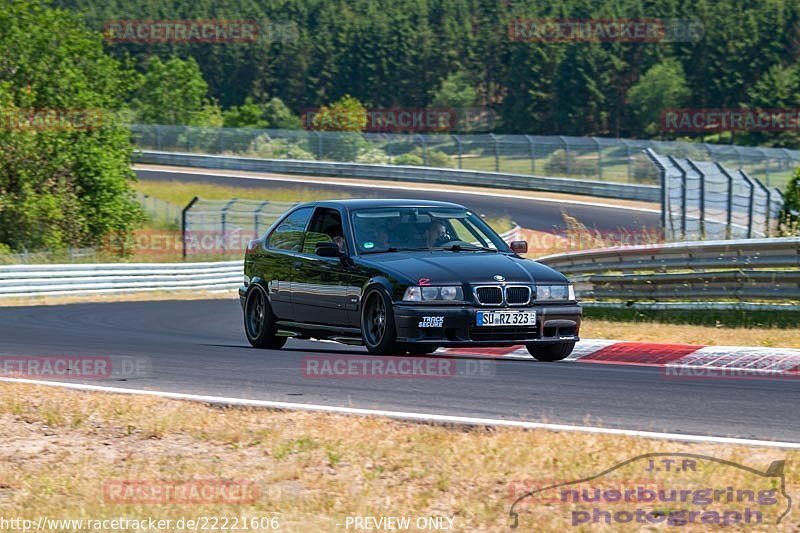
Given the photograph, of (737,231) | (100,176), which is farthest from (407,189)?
(737,231)

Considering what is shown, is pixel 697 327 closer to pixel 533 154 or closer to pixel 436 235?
pixel 436 235

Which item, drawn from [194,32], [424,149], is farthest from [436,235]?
[194,32]

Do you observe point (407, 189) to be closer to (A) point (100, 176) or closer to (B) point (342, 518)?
(A) point (100, 176)

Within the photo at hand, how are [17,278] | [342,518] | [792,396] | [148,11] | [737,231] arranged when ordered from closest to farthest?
1. [342,518]
2. [792,396]
3. [737,231]
4. [17,278]
5. [148,11]

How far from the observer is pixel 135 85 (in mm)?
47469

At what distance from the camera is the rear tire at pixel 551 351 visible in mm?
11312

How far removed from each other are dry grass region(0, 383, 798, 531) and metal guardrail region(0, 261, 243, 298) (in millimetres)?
19928

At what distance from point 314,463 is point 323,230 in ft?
19.7

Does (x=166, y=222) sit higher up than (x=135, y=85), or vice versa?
(x=135, y=85)

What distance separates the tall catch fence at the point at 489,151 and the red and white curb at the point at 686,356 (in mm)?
30556

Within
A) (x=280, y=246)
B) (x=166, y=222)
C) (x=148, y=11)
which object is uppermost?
(x=148, y=11)

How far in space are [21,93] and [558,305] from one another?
1381 inches

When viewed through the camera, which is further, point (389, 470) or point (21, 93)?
Answer: point (21, 93)

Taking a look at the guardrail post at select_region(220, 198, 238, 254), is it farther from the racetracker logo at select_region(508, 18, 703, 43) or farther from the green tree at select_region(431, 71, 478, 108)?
the green tree at select_region(431, 71, 478, 108)
